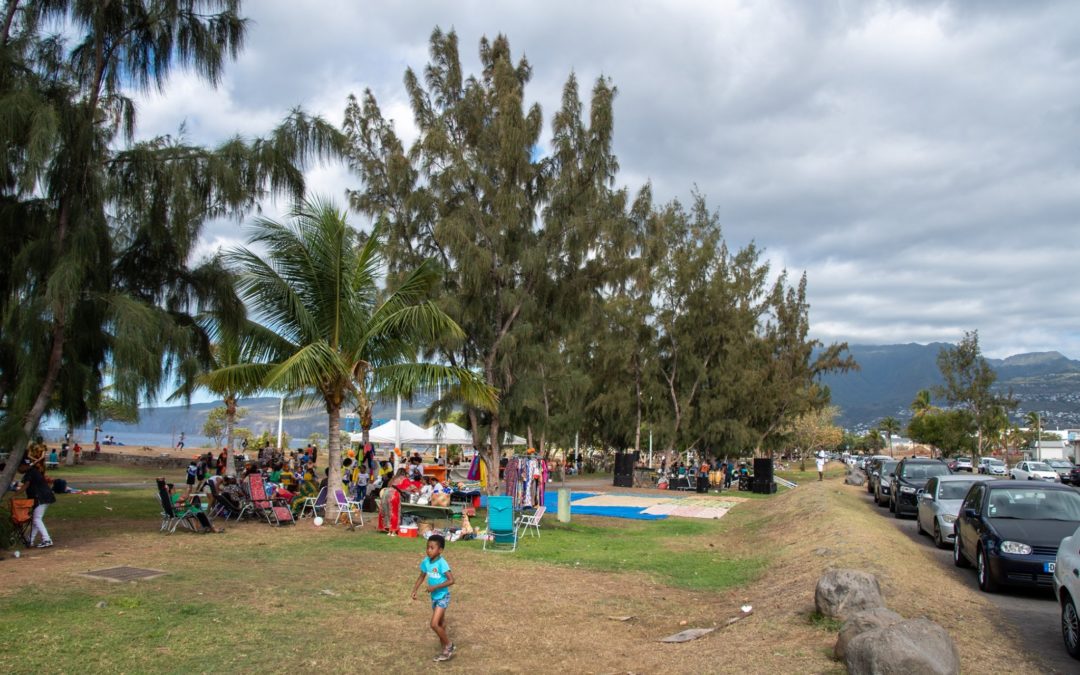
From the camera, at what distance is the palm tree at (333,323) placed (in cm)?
1576

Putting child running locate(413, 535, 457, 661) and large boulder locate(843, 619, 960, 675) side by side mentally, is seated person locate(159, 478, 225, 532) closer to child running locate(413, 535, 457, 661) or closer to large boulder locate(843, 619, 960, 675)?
child running locate(413, 535, 457, 661)

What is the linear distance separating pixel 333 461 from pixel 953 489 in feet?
42.0

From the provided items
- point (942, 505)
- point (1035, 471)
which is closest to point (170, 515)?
point (942, 505)

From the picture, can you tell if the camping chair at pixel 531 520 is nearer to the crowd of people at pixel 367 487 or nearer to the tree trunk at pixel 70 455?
the crowd of people at pixel 367 487

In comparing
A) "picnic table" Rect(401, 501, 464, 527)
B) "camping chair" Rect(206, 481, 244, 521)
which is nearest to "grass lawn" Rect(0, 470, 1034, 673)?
"camping chair" Rect(206, 481, 244, 521)

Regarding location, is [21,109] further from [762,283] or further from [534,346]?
[762,283]

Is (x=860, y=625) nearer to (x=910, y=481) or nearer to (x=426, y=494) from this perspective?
(x=426, y=494)

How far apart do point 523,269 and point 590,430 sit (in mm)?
25795

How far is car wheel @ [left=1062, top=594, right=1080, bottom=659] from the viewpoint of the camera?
668 cm

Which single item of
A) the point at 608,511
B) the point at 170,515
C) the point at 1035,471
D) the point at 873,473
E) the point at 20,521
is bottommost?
the point at 1035,471

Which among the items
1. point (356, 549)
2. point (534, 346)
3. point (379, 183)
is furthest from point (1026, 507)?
point (379, 183)

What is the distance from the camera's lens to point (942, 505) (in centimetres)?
1461

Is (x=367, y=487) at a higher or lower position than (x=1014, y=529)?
lower

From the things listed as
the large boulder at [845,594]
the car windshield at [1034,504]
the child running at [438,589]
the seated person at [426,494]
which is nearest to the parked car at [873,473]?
the car windshield at [1034,504]
